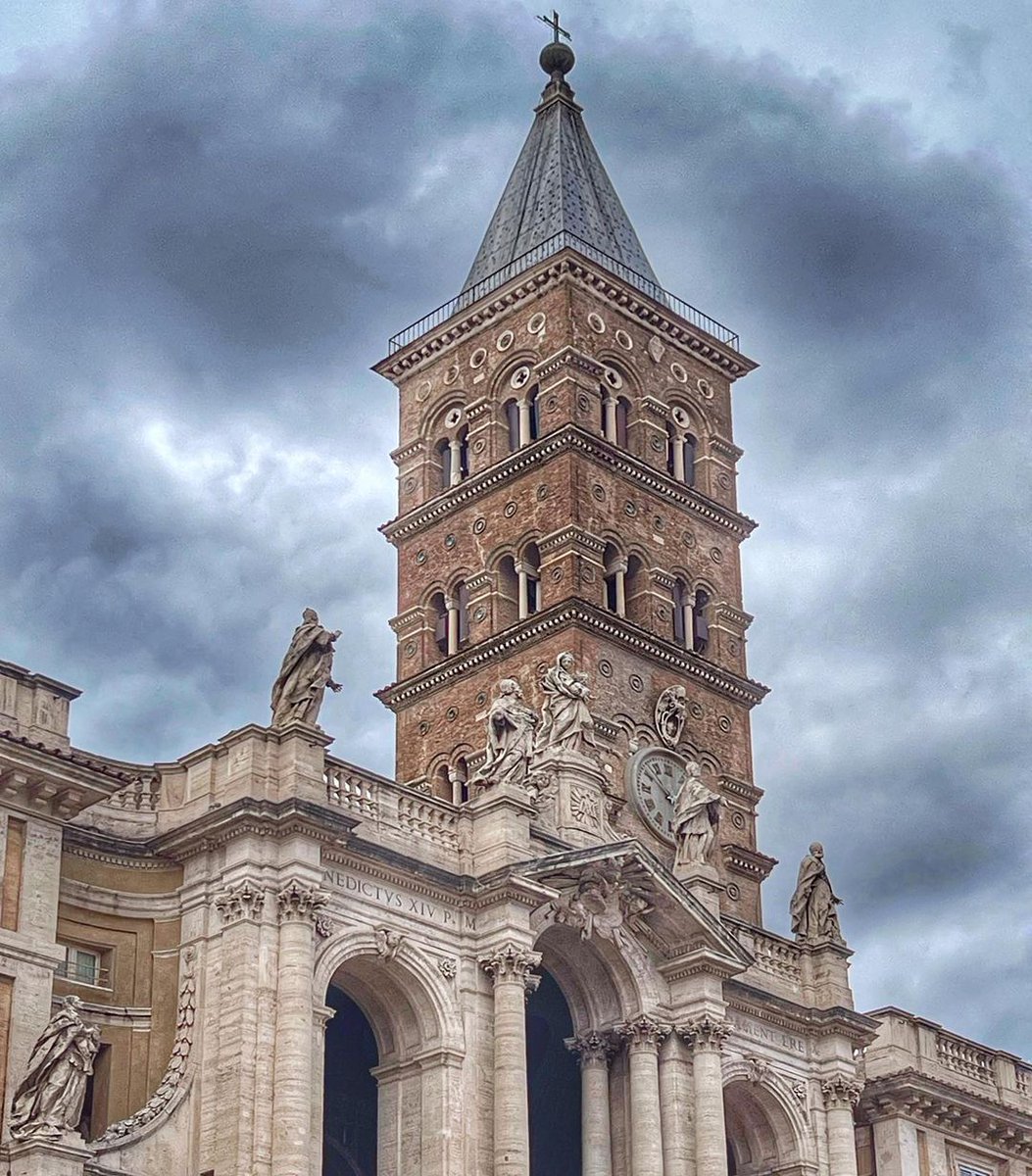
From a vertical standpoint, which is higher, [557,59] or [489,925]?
[557,59]

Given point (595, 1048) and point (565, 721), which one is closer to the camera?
point (595, 1048)

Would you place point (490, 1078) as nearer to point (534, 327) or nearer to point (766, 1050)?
point (766, 1050)

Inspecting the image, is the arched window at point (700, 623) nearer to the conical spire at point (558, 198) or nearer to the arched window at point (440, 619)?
the arched window at point (440, 619)

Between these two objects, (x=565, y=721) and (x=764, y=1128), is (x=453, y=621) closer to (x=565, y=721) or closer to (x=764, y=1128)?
(x=565, y=721)

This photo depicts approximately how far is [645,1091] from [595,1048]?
1.46 m

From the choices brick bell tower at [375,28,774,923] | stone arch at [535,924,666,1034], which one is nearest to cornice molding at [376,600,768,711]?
brick bell tower at [375,28,774,923]

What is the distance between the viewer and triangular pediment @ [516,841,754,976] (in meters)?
46.6

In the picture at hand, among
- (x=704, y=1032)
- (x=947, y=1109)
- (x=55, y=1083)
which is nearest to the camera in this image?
(x=55, y=1083)

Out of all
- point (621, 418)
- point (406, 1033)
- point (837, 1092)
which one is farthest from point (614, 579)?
point (406, 1033)

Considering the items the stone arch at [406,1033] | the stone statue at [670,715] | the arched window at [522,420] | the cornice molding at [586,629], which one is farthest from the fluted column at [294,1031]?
the arched window at [522,420]

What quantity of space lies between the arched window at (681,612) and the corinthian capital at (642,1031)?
835 inches

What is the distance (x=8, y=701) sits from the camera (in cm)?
4097

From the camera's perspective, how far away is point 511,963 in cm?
4494

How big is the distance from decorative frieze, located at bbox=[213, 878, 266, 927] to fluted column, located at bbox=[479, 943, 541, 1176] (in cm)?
534
